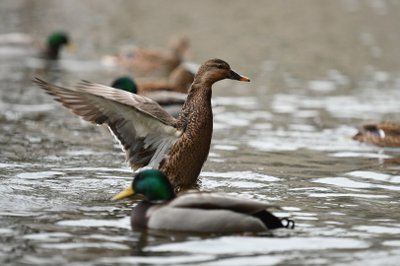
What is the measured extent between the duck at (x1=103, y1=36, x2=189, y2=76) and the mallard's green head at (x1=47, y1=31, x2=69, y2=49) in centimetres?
136

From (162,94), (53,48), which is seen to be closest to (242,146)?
(162,94)

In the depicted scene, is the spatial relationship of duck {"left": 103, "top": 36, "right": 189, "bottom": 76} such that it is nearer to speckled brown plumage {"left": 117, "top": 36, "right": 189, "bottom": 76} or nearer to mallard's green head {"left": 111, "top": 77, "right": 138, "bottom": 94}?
speckled brown plumage {"left": 117, "top": 36, "right": 189, "bottom": 76}

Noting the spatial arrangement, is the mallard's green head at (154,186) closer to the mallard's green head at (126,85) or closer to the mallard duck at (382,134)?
the mallard duck at (382,134)

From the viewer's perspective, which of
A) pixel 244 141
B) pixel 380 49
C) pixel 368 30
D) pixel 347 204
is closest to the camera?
pixel 347 204

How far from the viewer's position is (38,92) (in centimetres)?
1689

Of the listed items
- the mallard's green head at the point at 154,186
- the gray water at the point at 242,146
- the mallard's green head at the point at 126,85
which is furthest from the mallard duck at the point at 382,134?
the mallard's green head at the point at 154,186

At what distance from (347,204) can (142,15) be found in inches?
771

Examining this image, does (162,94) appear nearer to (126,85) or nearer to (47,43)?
(126,85)

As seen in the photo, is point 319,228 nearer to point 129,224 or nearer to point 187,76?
point 129,224

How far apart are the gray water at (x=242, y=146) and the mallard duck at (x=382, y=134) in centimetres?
15

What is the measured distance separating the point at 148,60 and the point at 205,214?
12.9 metres

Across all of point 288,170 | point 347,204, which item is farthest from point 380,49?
point 347,204

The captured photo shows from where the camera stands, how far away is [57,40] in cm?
2134

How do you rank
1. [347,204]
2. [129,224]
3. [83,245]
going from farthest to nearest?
[347,204], [129,224], [83,245]
